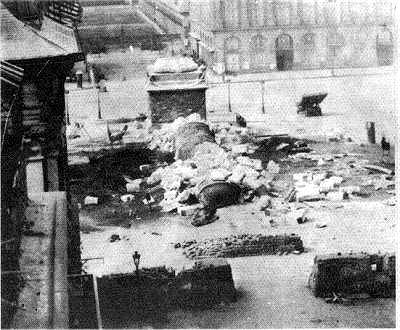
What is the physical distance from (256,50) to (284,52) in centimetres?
218

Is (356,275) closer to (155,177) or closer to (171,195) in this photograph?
(171,195)

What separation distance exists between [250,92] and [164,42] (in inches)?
549

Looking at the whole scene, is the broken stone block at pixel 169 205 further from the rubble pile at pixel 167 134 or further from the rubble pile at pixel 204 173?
the rubble pile at pixel 167 134

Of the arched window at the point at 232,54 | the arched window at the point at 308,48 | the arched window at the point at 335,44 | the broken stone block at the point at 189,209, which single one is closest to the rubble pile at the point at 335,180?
the broken stone block at the point at 189,209

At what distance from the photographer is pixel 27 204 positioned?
35.2ft

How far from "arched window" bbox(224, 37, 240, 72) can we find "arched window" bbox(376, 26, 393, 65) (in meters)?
10.6

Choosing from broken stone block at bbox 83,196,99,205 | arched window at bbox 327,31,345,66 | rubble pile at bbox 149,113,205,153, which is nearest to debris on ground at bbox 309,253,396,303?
broken stone block at bbox 83,196,99,205

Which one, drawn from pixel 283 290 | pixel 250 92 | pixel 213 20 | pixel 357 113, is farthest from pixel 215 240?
pixel 213 20

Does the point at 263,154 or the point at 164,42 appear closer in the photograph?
the point at 263,154

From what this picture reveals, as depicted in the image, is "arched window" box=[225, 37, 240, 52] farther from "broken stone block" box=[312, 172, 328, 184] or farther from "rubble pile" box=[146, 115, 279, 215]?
"broken stone block" box=[312, 172, 328, 184]

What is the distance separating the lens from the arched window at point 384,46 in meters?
50.9

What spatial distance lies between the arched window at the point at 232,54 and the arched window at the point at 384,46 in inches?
418

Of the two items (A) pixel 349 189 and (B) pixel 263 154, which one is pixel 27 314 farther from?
(B) pixel 263 154

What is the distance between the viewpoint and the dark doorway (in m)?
50.8
